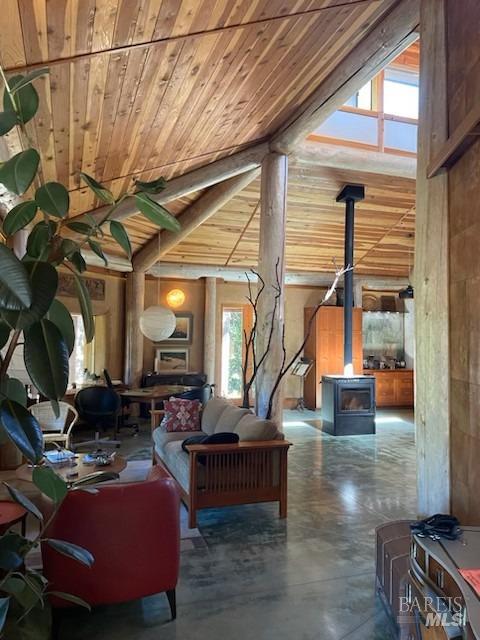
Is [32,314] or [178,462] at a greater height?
[32,314]

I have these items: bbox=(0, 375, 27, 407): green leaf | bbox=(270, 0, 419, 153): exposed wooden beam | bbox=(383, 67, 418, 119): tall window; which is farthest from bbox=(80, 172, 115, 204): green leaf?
bbox=(383, 67, 418, 119): tall window

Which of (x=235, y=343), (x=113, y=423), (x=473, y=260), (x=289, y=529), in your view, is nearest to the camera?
(x=473, y=260)

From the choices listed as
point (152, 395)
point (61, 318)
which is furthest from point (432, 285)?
point (152, 395)

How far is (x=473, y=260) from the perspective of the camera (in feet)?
7.09

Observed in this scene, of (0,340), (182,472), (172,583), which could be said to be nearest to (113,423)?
(182,472)

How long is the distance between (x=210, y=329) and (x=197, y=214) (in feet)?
10.5

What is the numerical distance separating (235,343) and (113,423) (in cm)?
369

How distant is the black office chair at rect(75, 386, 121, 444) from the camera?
6562mm

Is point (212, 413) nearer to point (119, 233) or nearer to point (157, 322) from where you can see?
point (157, 322)

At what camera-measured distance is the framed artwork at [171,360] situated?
29.9ft

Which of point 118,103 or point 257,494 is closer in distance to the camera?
point 118,103

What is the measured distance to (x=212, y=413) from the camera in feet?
16.3

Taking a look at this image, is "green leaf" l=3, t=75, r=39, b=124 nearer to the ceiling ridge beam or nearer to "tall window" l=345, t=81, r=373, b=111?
the ceiling ridge beam

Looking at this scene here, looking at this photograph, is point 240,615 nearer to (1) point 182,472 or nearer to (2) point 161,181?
(1) point 182,472
